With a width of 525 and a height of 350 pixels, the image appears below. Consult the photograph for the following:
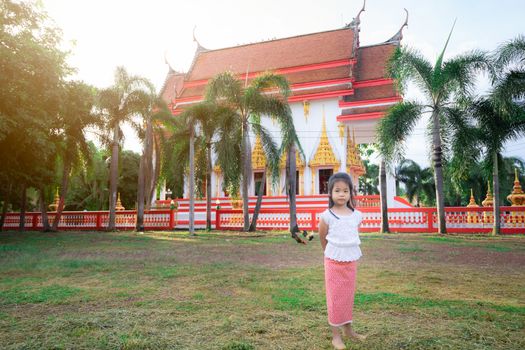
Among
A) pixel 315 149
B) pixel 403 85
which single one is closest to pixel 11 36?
pixel 403 85

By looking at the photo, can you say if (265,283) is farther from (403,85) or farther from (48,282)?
(403,85)

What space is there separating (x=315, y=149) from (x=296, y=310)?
18881 mm

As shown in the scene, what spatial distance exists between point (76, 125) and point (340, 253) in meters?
16.5

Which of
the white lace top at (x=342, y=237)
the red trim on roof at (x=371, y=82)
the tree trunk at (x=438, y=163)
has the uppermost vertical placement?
the red trim on roof at (x=371, y=82)

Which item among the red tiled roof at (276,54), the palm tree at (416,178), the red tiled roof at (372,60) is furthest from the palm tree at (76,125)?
the palm tree at (416,178)

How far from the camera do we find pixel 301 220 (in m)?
17.9

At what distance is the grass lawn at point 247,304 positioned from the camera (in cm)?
317

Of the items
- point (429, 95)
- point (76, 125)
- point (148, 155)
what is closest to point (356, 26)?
point (429, 95)

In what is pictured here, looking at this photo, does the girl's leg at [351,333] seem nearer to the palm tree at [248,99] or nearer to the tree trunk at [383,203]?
the palm tree at [248,99]

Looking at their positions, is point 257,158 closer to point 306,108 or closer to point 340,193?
point 306,108

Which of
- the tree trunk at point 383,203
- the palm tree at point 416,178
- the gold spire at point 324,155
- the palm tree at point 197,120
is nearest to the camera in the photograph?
the palm tree at point 197,120

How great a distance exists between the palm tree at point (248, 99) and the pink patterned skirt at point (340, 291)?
12645 mm

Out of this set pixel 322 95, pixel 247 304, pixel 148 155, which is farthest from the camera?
pixel 322 95

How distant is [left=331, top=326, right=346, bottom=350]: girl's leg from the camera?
298 cm
